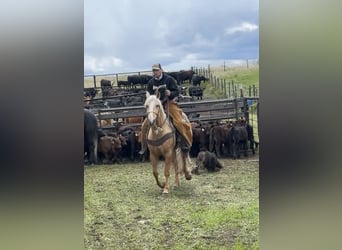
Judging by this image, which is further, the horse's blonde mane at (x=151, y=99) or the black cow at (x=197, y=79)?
the horse's blonde mane at (x=151, y=99)

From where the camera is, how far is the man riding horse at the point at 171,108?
4406 mm

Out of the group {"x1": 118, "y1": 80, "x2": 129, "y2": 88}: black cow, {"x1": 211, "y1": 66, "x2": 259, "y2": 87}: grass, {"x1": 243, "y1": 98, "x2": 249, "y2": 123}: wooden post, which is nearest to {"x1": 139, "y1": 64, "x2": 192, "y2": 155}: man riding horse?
{"x1": 118, "y1": 80, "x2": 129, "y2": 88}: black cow

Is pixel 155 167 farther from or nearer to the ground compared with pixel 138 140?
nearer to the ground

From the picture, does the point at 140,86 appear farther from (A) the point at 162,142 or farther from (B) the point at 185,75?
(A) the point at 162,142

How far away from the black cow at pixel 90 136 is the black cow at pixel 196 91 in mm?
932

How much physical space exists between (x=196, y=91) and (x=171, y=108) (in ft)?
0.93

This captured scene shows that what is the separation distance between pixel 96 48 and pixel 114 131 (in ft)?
2.59

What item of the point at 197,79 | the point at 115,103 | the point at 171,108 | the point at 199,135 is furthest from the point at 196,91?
the point at 115,103

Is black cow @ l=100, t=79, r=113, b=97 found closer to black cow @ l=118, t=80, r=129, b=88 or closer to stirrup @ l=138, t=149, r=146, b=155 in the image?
black cow @ l=118, t=80, r=129, b=88

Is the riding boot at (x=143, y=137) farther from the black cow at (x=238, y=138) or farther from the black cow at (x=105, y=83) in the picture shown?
the black cow at (x=238, y=138)

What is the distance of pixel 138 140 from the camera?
447 cm

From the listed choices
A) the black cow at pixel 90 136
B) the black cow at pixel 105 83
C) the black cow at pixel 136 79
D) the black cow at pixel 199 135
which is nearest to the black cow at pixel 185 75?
the black cow at pixel 136 79
